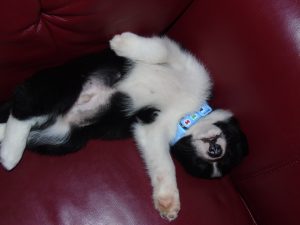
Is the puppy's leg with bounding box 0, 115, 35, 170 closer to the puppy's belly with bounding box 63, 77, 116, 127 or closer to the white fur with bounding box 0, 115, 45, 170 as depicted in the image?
the white fur with bounding box 0, 115, 45, 170

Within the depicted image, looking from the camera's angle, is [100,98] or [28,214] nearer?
[28,214]

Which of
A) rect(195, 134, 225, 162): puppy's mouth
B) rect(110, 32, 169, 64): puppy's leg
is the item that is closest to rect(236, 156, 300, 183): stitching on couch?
rect(195, 134, 225, 162): puppy's mouth

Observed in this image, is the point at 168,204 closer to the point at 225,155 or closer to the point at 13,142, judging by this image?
the point at 225,155

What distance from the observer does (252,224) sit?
1686mm

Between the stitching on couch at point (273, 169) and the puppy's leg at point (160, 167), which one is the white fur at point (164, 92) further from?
the stitching on couch at point (273, 169)

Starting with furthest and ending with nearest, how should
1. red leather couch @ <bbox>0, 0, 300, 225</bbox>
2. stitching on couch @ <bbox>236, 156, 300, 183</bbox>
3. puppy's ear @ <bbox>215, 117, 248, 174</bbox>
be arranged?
puppy's ear @ <bbox>215, 117, 248, 174</bbox>, stitching on couch @ <bbox>236, 156, 300, 183</bbox>, red leather couch @ <bbox>0, 0, 300, 225</bbox>

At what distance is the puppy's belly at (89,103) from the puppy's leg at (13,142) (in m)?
0.19

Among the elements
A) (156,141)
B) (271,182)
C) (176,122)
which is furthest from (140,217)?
(271,182)

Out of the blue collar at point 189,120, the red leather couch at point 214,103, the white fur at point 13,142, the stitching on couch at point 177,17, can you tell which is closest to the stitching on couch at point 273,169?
the red leather couch at point 214,103

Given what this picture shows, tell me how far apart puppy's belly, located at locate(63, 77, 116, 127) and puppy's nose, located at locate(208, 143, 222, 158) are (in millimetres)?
472

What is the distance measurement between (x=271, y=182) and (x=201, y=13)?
2.40 ft

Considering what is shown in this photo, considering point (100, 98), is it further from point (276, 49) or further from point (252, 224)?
point (252, 224)

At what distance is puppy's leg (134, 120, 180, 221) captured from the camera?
4.83ft

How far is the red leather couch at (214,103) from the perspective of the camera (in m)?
1.30
